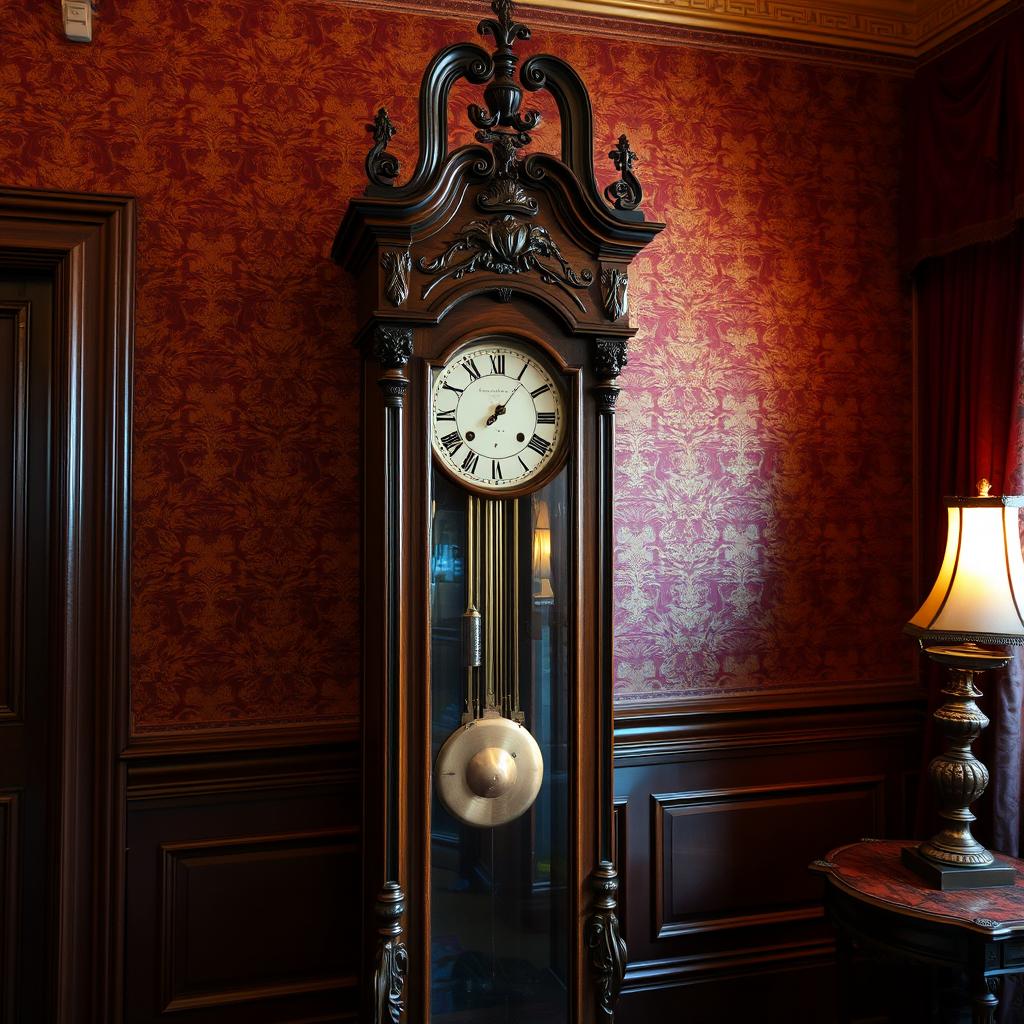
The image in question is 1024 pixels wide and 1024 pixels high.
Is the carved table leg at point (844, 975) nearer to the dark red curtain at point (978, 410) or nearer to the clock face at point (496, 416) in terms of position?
the dark red curtain at point (978, 410)

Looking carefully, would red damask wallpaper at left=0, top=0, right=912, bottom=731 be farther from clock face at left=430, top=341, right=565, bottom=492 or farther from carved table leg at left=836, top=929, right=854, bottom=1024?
carved table leg at left=836, top=929, right=854, bottom=1024

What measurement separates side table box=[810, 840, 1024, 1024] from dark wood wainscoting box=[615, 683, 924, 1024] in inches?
13.9

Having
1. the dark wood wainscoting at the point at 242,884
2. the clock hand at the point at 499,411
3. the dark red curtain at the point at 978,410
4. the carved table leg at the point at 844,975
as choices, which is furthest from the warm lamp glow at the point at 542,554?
the dark red curtain at the point at 978,410

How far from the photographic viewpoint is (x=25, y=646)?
190 centimetres

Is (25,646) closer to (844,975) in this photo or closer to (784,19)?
(844,975)

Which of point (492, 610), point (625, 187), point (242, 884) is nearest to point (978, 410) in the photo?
point (625, 187)

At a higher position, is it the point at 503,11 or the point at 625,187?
the point at 503,11

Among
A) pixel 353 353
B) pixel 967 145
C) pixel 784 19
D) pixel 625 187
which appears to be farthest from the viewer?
pixel 784 19

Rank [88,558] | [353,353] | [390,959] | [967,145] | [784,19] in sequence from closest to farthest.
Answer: [390,959]
[88,558]
[353,353]
[967,145]
[784,19]

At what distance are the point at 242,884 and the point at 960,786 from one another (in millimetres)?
1450

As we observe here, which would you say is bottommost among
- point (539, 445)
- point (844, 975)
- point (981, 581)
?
point (844, 975)

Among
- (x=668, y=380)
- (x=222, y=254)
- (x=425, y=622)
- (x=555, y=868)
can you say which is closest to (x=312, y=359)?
(x=222, y=254)

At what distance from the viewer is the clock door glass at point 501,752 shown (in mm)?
1649

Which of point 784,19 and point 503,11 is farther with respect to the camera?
point 784,19
